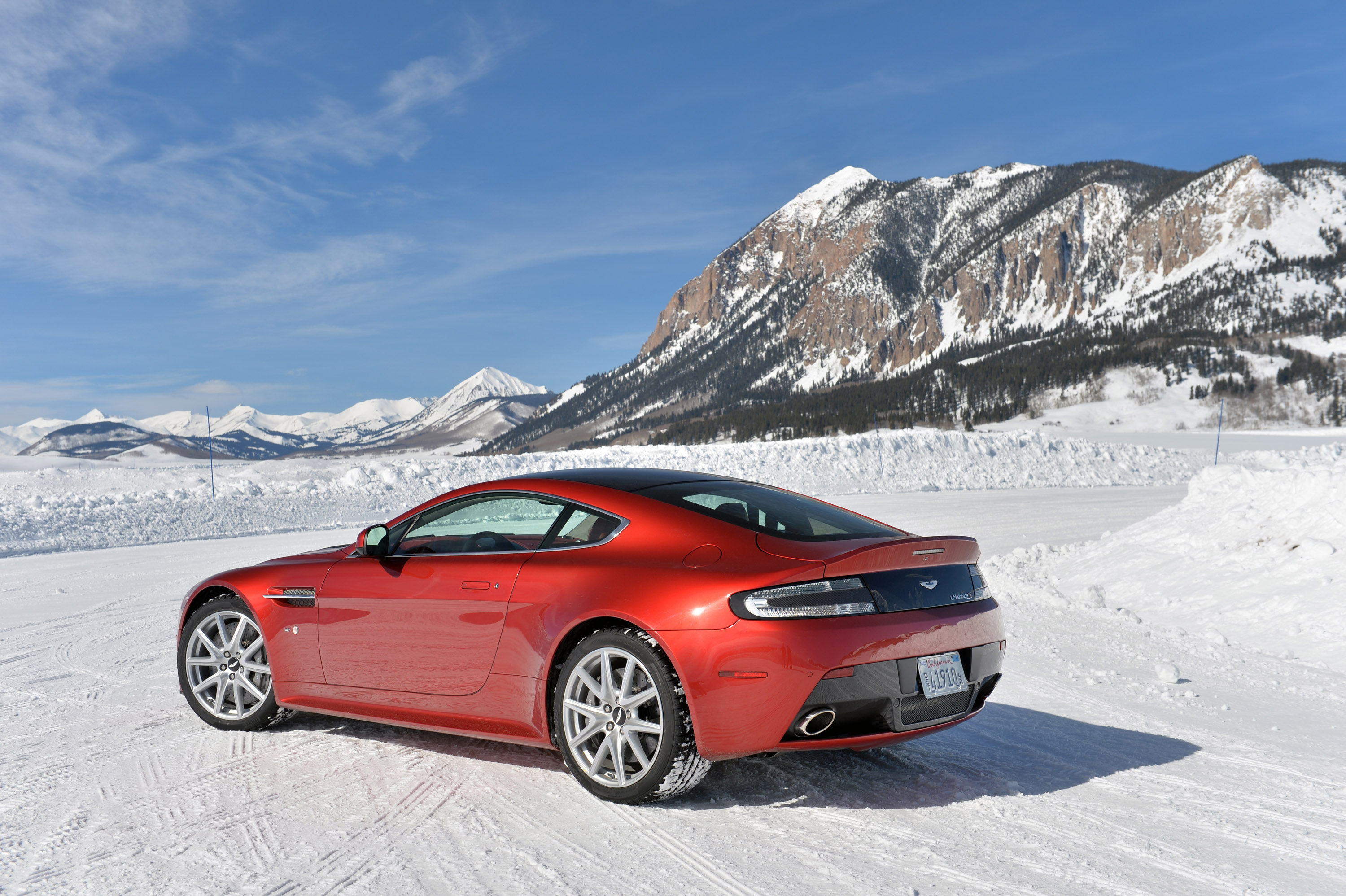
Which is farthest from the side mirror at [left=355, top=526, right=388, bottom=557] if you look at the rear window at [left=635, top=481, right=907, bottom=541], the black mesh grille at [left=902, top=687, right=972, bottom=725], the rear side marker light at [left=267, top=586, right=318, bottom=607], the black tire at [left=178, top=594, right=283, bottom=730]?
the black mesh grille at [left=902, top=687, right=972, bottom=725]

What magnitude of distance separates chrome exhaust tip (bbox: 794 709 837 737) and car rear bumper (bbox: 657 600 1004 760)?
23 mm

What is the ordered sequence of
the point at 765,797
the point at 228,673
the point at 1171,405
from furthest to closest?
the point at 1171,405 < the point at 228,673 < the point at 765,797

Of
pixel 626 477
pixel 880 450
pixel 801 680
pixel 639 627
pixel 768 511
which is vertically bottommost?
pixel 801 680

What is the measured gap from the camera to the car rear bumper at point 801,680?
3.10 meters

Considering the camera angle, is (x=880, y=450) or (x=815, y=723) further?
(x=880, y=450)

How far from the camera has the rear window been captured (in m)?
3.62

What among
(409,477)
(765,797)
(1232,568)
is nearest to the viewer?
(765,797)

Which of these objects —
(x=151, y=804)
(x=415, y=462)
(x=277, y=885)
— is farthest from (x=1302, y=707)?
(x=415, y=462)

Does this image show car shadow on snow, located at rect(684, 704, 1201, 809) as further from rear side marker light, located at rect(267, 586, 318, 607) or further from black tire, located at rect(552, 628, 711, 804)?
rear side marker light, located at rect(267, 586, 318, 607)

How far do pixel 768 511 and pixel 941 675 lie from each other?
1015 mm

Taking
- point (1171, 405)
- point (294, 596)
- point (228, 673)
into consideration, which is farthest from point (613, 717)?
point (1171, 405)

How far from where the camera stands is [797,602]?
10.3 ft

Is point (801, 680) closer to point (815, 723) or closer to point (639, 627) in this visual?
point (815, 723)

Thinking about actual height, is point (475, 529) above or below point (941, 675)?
above
